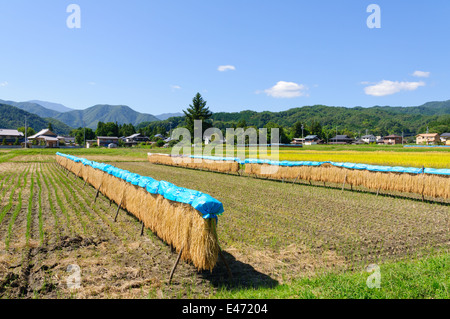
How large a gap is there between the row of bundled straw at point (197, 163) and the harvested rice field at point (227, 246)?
48.1ft

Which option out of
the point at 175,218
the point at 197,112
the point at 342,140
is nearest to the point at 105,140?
the point at 197,112

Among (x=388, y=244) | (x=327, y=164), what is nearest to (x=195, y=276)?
(x=388, y=244)

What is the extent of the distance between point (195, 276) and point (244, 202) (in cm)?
836

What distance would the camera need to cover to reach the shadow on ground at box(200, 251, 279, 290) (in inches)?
253

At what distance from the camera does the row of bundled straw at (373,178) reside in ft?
49.5

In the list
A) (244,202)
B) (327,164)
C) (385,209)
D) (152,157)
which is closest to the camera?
(385,209)

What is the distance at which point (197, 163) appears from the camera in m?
34.2

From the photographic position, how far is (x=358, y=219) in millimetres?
11852

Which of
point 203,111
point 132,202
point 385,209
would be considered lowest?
point 385,209

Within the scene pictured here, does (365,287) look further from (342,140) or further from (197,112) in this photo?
(342,140)

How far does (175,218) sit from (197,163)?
26677 mm

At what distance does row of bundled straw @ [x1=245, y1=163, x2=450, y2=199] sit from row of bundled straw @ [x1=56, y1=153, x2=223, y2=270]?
44.7ft

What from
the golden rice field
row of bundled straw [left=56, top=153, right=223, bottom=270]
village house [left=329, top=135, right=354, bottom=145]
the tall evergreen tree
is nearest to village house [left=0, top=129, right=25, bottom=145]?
the tall evergreen tree

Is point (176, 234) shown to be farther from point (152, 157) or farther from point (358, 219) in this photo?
point (152, 157)
